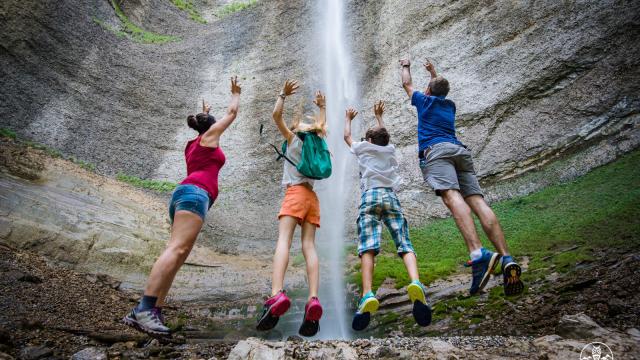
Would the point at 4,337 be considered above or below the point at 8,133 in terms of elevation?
below

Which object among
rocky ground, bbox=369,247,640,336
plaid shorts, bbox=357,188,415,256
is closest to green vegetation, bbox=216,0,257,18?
rocky ground, bbox=369,247,640,336

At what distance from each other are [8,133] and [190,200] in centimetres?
984

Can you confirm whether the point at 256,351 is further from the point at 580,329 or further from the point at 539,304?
the point at 539,304

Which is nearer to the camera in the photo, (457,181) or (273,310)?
(273,310)

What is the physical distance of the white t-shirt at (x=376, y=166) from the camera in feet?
17.4

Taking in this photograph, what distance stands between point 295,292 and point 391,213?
4.32 m

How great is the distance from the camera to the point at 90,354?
12.3ft

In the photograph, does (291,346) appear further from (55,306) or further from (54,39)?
(54,39)

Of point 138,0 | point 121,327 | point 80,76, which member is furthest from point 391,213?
point 138,0

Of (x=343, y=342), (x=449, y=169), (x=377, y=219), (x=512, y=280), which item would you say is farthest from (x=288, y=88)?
(x=512, y=280)

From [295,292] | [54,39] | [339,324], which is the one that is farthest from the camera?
[54,39]

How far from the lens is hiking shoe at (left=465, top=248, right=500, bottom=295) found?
439cm

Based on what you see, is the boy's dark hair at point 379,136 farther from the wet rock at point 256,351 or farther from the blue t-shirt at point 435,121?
the wet rock at point 256,351

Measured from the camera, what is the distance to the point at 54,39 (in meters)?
14.8
